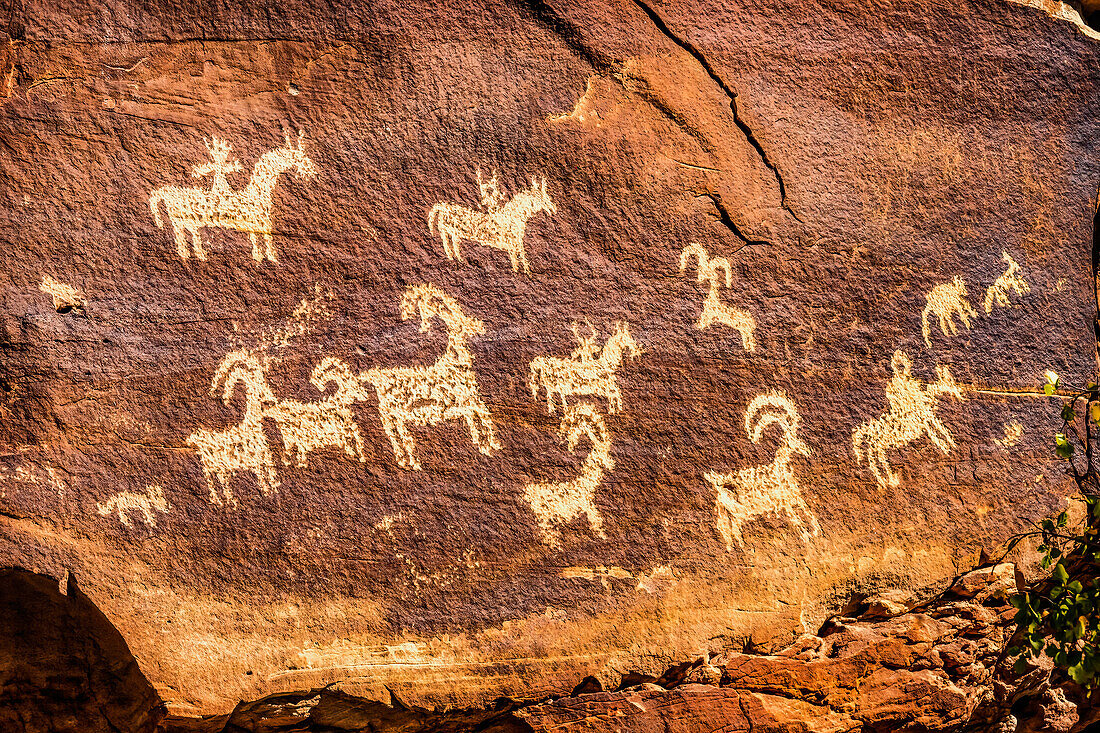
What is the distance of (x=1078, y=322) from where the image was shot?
6.50 feet

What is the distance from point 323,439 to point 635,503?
0.71 metres

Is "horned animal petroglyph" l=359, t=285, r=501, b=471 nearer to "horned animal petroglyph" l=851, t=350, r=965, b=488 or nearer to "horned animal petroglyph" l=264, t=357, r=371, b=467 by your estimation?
"horned animal petroglyph" l=264, t=357, r=371, b=467

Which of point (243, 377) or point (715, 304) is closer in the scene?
point (243, 377)

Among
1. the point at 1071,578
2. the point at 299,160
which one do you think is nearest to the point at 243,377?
the point at 299,160

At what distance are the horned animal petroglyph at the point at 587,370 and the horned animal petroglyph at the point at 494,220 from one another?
22 centimetres

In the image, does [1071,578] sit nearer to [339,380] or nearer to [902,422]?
[902,422]

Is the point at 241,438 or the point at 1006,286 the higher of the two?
the point at 1006,286

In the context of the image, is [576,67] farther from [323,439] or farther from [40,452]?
[40,452]

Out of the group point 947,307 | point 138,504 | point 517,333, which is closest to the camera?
point 138,504

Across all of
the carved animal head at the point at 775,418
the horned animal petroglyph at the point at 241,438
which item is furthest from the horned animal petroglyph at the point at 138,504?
the carved animal head at the point at 775,418

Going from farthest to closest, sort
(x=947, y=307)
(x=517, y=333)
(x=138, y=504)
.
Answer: (x=947, y=307), (x=517, y=333), (x=138, y=504)

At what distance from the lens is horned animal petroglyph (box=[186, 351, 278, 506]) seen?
1743mm

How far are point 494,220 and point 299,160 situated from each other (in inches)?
18.0

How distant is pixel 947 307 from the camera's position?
6.32 feet
